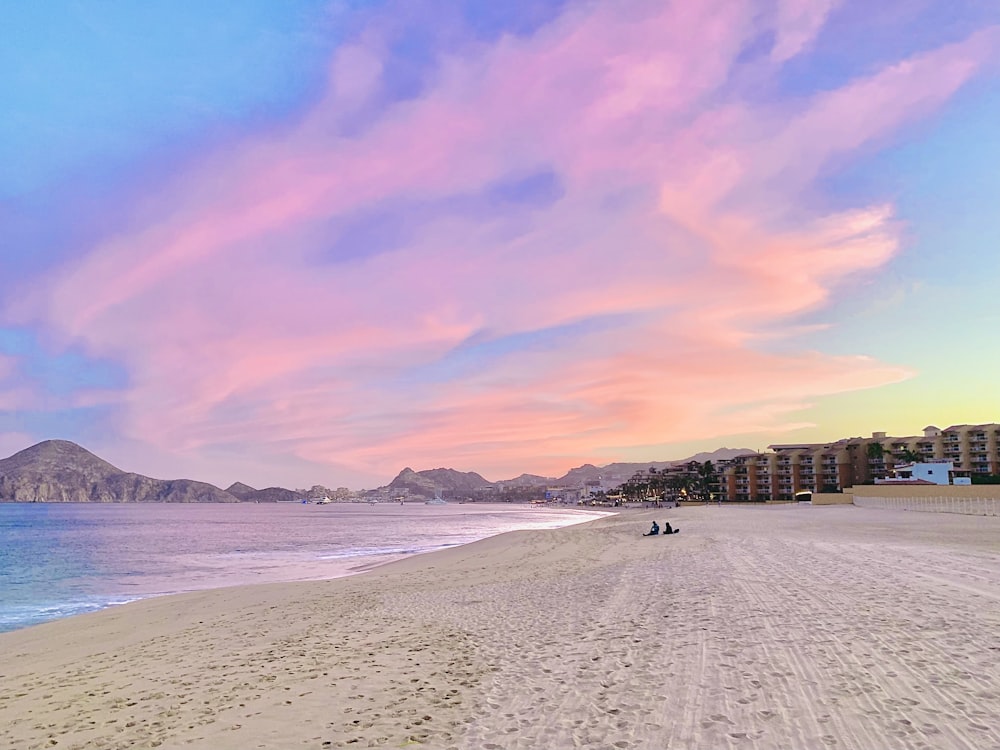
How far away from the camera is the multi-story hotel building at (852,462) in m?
123

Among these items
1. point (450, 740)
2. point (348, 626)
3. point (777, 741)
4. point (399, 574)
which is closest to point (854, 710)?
point (777, 741)

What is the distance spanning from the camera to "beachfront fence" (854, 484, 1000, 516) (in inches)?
1903

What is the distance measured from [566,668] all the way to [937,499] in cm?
6121

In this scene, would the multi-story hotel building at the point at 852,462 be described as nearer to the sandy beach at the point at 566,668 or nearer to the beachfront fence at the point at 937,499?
the beachfront fence at the point at 937,499

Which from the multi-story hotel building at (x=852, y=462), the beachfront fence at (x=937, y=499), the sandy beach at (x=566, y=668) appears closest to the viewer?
the sandy beach at (x=566, y=668)

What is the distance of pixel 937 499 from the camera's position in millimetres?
57125

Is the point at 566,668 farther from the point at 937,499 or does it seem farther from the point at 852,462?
the point at 852,462

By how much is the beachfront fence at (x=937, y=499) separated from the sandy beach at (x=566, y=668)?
36.7 meters

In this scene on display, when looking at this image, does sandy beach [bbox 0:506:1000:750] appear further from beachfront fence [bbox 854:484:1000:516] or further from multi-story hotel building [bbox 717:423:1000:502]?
multi-story hotel building [bbox 717:423:1000:502]

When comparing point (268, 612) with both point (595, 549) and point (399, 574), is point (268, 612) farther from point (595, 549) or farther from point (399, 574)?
point (595, 549)

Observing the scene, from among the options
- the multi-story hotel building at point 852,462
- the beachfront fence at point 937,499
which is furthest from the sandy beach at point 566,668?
the multi-story hotel building at point 852,462

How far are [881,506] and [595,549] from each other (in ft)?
163

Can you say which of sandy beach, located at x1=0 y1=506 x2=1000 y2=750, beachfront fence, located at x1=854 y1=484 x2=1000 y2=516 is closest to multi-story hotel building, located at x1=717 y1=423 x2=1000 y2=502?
beachfront fence, located at x1=854 y1=484 x2=1000 y2=516

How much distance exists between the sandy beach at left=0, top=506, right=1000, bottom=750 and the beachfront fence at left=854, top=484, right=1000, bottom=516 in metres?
36.7
